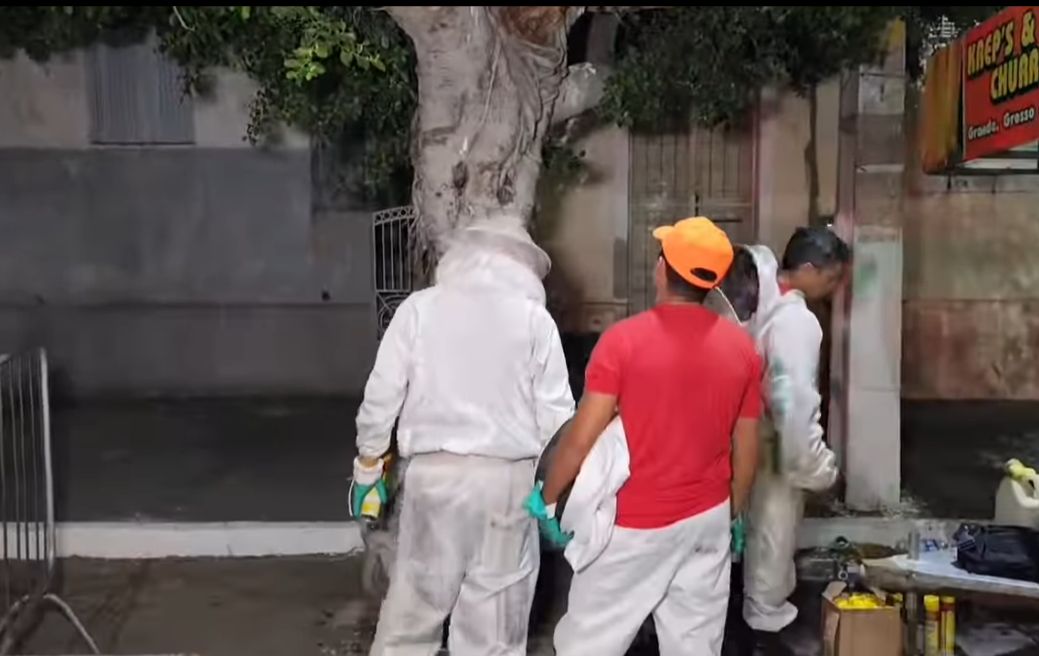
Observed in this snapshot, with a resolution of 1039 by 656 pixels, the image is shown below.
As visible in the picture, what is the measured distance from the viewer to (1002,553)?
4.47 metres

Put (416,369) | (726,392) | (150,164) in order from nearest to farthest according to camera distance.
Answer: (726,392) → (416,369) → (150,164)

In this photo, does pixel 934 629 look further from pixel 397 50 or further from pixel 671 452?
pixel 397 50

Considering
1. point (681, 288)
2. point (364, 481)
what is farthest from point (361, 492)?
point (681, 288)

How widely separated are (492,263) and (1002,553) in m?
2.17

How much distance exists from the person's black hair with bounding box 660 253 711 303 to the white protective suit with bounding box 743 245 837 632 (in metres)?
1.14

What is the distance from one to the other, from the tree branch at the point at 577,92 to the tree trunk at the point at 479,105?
0.31 meters

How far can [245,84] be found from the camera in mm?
11195

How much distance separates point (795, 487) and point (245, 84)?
308 inches

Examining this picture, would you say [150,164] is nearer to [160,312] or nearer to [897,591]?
[160,312]

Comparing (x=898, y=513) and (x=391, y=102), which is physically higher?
(x=391, y=102)

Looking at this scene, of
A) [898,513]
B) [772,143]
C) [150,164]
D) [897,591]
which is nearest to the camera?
[897,591]

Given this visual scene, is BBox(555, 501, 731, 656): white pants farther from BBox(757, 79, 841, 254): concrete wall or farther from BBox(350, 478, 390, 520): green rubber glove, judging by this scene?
BBox(757, 79, 841, 254): concrete wall

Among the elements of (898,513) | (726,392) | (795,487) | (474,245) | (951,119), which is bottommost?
(898,513)

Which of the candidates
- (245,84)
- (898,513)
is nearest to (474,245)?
(898,513)
